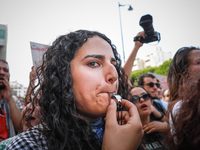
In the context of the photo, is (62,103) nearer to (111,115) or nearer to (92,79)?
(92,79)

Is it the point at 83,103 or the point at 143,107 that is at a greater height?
the point at 83,103

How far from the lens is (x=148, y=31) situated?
2.80 metres

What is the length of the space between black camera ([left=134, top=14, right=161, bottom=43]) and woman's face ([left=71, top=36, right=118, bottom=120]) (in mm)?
1680

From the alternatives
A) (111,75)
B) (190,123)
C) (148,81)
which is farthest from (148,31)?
(190,123)

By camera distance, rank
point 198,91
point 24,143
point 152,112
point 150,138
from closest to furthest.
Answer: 1. point 198,91
2. point 24,143
3. point 150,138
4. point 152,112

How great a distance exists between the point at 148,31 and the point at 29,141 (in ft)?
8.26

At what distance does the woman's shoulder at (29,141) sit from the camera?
3.54 ft

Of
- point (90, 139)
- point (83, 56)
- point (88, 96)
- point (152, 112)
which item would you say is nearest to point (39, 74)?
point (83, 56)

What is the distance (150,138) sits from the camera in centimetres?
237

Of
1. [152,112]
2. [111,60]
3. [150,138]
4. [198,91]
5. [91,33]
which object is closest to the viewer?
[198,91]

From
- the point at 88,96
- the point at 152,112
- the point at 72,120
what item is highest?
the point at 88,96

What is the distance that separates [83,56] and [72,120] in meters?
0.53

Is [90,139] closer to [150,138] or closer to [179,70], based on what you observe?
[150,138]

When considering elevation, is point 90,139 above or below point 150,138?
above
